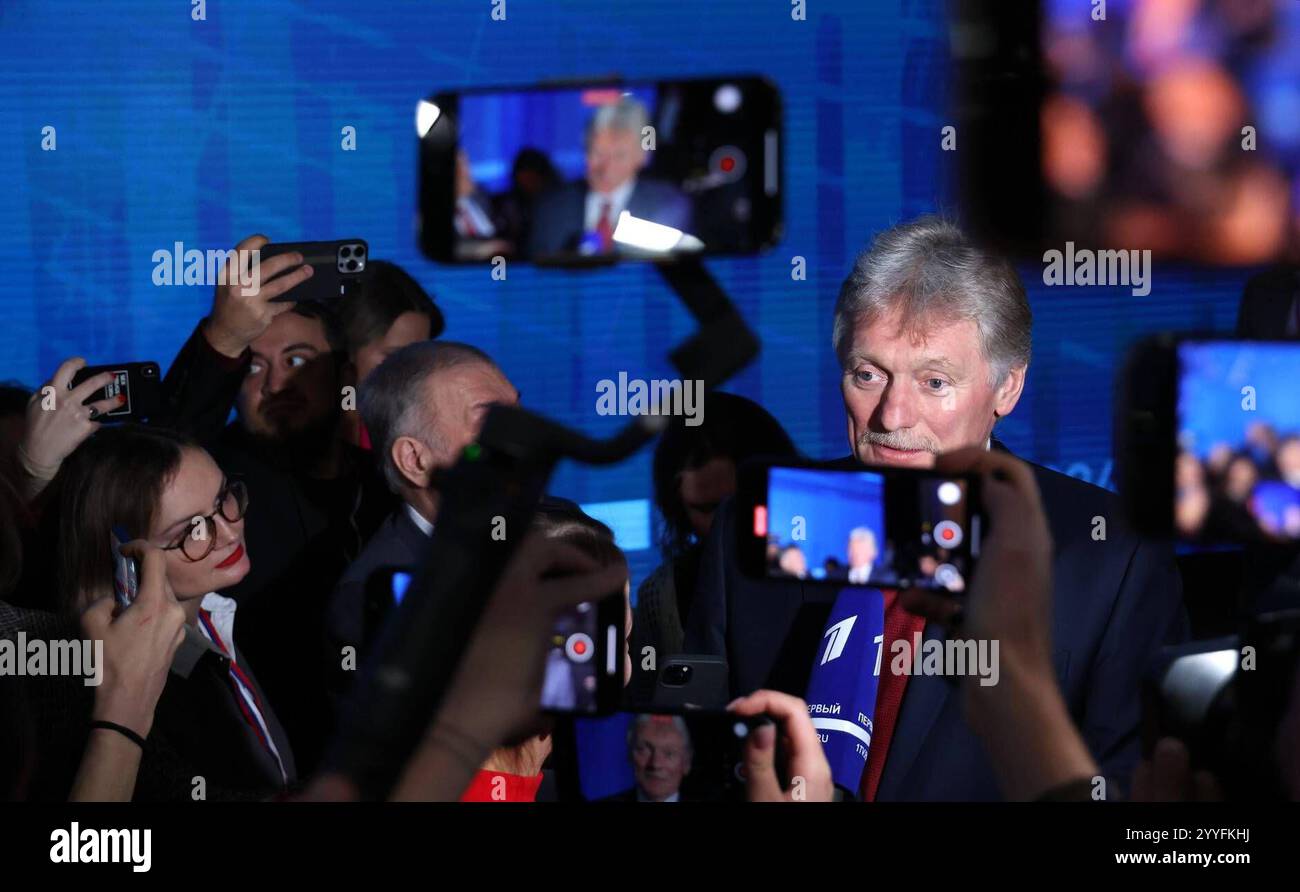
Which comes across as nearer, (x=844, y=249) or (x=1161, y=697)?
(x=1161, y=697)

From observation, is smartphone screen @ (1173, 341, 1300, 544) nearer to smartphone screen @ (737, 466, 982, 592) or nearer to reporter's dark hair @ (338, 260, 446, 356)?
smartphone screen @ (737, 466, 982, 592)

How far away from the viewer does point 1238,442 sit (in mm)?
1085

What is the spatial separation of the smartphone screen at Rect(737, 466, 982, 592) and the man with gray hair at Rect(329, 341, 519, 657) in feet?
2.93

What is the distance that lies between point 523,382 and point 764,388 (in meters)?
0.61

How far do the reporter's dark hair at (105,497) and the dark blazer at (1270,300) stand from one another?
57.8 inches

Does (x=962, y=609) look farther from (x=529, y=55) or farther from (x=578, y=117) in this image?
(x=529, y=55)

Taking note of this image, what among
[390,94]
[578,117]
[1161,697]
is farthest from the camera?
[390,94]

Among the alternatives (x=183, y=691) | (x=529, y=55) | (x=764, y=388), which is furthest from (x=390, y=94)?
(x=183, y=691)

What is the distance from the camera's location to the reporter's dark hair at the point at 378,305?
278 cm

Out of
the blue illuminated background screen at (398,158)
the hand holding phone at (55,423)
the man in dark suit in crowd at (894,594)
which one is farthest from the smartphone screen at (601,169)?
the blue illuminated background screen at (398,158)

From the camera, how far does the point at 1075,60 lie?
3.51ft

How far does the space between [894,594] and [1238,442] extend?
68 centimetres

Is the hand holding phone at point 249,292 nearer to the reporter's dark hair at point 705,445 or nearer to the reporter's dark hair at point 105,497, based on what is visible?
the reporter's dark hair at point 105,497

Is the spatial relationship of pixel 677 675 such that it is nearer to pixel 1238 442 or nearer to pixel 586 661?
pixel 586 661
